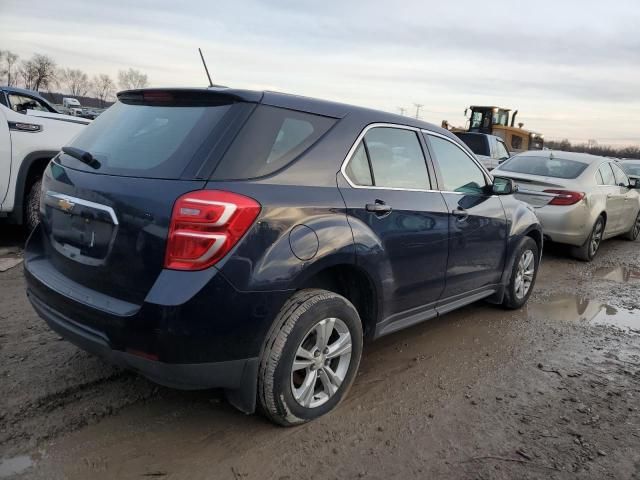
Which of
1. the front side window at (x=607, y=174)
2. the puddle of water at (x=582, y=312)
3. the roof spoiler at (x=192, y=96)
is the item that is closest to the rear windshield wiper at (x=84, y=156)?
the roof spoiler at (x=192, y=96)

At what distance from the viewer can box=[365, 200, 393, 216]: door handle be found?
3.03 meters

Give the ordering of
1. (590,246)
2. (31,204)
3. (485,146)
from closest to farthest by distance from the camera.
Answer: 1. (31,204)
2. (590,246)
3. (485,146)

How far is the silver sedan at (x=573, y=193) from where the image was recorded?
717 cm

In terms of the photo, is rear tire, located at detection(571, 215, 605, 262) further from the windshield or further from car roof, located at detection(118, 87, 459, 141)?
the windshield

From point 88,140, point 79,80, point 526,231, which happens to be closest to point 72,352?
point 88,140

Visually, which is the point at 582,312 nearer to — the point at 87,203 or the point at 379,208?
the point at 379,208

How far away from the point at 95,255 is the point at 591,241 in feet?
23.8

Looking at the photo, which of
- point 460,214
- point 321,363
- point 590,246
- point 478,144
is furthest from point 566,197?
point 478,144

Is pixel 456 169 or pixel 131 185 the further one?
pixel 456 169

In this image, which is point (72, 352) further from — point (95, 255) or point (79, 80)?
point (79, 80)

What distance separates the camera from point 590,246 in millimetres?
7723

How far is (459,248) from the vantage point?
151 inches

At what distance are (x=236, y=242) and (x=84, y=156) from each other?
1.10m

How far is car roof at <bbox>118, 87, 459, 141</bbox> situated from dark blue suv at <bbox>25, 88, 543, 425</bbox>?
1cm
